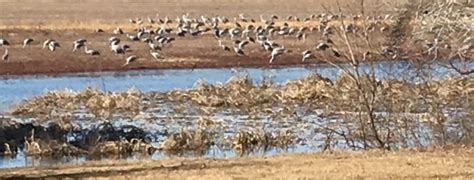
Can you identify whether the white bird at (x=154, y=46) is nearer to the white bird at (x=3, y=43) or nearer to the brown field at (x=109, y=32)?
the brown field at (x=109, y=32)

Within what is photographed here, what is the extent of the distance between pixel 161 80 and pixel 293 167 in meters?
19.6

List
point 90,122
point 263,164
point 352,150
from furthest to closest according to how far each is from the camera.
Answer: point 90,122 → point 352,150 → point 263,164

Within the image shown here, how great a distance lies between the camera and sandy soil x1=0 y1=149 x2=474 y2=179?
15.5 meters

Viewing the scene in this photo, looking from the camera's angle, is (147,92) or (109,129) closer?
(109,129)

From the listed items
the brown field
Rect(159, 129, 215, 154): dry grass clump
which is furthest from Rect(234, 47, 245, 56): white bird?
Rect(159, 129, 215, 154): dry grass clump

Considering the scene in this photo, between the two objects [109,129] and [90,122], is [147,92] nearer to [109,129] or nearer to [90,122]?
[90,122]

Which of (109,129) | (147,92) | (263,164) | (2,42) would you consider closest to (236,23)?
(2,42)

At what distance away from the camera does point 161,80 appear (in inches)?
1411

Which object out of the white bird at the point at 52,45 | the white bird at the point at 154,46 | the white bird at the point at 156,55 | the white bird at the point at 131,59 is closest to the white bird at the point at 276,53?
the white bird at the point at 156,55

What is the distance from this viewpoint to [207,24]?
173 feet

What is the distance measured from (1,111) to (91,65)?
12353mm

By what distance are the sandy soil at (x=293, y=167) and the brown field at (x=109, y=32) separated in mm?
6836

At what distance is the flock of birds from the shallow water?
2192 millimetres

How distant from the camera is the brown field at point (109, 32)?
39.2 meters
